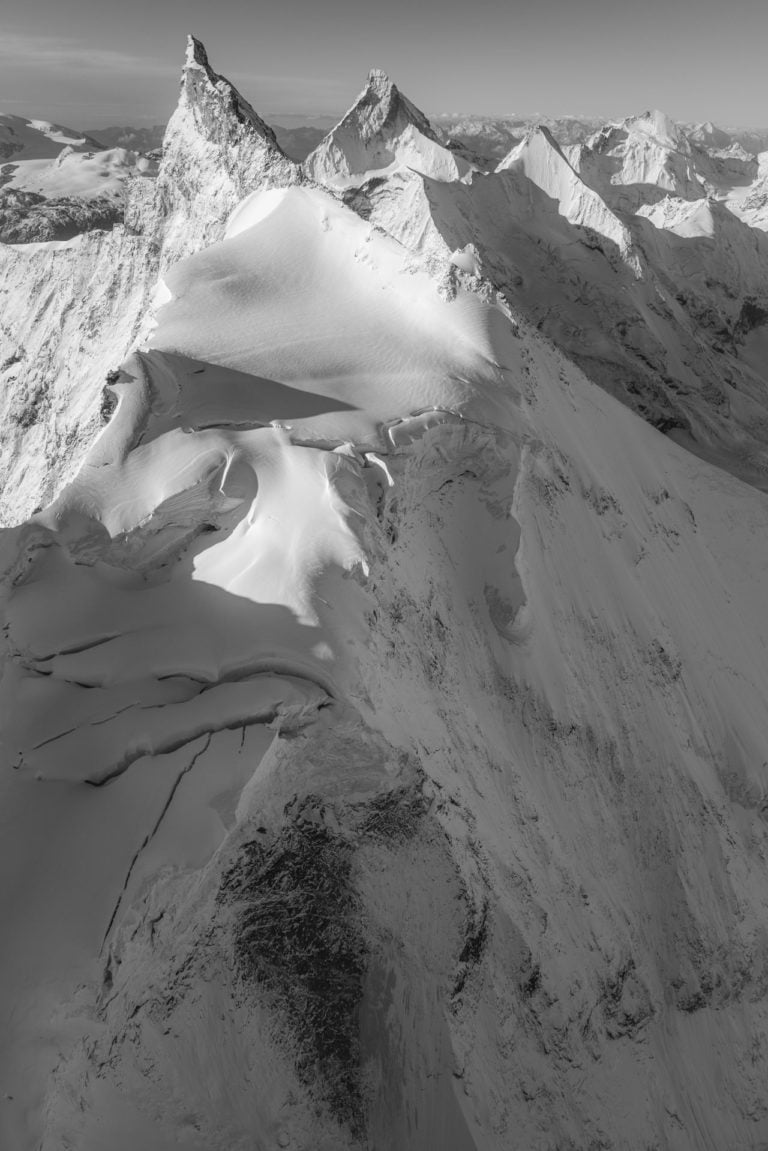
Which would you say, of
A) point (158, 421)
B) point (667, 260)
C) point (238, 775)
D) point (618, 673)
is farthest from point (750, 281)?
point (238, 775)

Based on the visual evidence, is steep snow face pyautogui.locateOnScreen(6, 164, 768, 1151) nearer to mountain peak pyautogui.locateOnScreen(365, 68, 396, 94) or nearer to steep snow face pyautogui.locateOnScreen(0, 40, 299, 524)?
steep snow face pyautogui.locateOnScreen(0, 40, 299, 524)

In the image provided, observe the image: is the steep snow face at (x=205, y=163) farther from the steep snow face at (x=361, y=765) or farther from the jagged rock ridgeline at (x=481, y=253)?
the steep snow face at (x=361, y=765)

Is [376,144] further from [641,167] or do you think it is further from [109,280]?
[641,167]

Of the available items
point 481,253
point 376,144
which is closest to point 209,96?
point 481,253

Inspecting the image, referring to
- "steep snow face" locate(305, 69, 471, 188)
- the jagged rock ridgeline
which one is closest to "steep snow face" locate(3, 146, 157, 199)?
"steep snow face" locate(305, 69, 471, 188)

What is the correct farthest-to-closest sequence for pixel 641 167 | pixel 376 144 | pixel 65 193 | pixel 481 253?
pixel 65 193 < pixel 641 167 < pixel 376 144 < pixel 481 253

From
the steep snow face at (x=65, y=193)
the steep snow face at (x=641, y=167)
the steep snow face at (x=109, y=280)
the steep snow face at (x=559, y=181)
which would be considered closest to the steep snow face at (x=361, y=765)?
the steep snow face at (x=109, y=280)

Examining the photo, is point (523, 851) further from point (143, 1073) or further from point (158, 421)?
point (158, 421)
